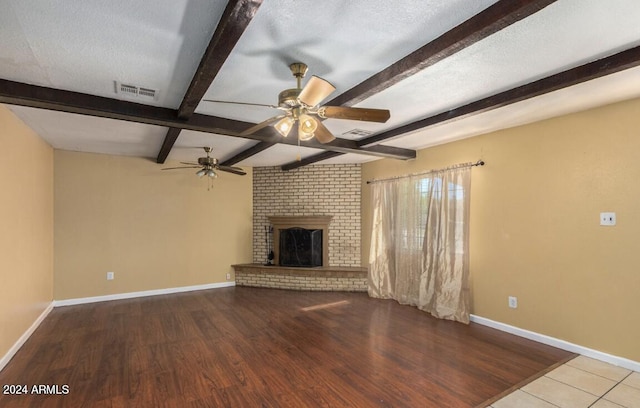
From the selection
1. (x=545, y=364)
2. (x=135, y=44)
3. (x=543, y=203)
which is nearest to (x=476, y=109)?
(x=543, y=203)

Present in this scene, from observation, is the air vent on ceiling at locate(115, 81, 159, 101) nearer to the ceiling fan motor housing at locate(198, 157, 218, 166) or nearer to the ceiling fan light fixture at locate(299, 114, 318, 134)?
the ceiling fan light fixture at locate(299, 114, 318, 134)

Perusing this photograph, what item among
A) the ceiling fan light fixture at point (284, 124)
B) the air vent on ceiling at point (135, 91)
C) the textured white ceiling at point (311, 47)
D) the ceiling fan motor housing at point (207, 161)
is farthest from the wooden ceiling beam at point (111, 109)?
the ceiling fan motor housing at point (207, 161)

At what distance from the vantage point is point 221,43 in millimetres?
1685

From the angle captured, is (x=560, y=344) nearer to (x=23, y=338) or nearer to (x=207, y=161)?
(x=207, y=161)

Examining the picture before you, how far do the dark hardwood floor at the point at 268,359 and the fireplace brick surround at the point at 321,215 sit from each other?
1128 millimetres

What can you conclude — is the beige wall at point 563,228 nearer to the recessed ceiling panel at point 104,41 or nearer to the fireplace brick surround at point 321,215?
the fireplace brick surround at point 321,215

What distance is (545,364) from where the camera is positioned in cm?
278

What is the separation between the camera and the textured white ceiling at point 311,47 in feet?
5.08

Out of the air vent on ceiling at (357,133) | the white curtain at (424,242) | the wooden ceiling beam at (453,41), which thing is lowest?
the white curtain at (424,242)

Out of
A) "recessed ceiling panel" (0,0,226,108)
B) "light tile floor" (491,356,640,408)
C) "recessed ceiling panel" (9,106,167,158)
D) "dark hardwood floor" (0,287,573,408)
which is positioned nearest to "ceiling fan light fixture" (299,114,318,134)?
"recessed ceiling panel" (0,0,226,108)

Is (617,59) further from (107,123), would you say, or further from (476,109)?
(107,123)

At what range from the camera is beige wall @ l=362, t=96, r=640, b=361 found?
2.72 metres

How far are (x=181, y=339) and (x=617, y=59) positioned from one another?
14.4 feet

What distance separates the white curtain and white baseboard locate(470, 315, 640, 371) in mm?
260
